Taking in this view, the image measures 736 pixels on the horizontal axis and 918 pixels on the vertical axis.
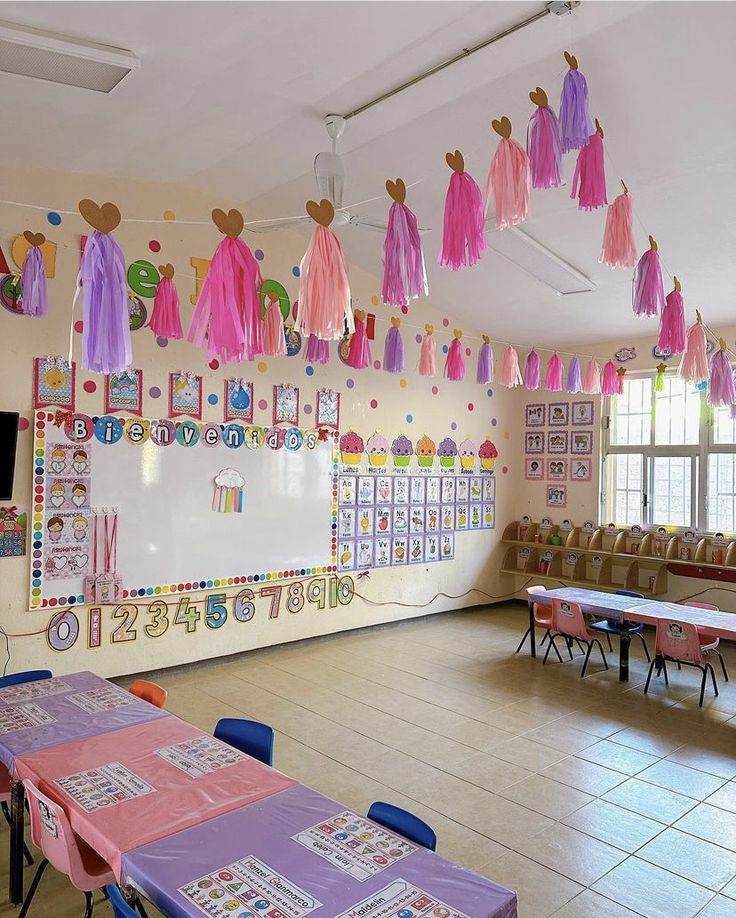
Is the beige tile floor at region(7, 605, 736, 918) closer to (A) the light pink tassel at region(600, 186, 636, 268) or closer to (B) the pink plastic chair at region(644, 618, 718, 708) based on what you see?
(B) the pink plastic chair at region(644, 618, 718, 708)

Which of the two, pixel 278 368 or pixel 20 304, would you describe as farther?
pixel 278 368

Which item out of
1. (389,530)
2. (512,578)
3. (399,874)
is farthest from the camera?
(512,578)

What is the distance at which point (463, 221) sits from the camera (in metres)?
3.09

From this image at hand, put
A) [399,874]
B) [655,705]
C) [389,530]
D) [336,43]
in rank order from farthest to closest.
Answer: [389,530] < [655,705] < [336,43] < [399,874]

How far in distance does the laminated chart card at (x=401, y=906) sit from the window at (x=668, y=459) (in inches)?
248

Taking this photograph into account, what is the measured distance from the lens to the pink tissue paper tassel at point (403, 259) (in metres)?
3.23

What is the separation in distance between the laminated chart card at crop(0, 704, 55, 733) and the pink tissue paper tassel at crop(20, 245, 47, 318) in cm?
255

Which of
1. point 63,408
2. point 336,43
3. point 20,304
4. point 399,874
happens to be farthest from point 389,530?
point 399,874

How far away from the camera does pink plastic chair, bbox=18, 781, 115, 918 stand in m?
2.19

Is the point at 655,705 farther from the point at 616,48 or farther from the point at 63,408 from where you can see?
the point at 63,408

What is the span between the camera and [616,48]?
3.58 metres

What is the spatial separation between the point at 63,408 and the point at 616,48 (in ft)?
13.9

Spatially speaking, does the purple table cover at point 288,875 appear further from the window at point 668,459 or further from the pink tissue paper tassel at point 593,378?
the window at point 668,459

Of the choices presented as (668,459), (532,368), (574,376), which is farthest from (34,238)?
(668,459)
